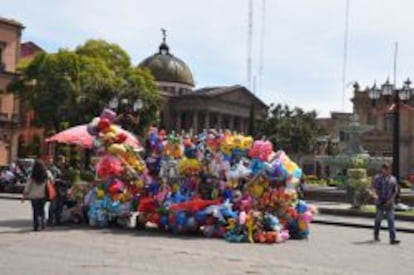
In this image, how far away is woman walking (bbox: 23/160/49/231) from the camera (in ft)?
51.1

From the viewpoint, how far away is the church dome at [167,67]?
97.9 m

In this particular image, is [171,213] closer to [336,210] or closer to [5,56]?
[336,210]

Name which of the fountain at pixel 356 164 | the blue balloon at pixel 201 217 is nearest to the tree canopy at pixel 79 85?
the fountain at pixel 356 164

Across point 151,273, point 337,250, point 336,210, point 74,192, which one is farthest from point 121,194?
point 336,210

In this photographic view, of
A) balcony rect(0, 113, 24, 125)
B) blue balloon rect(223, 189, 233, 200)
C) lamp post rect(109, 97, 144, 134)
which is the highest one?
balcony rect(0, 113, 24, 125)

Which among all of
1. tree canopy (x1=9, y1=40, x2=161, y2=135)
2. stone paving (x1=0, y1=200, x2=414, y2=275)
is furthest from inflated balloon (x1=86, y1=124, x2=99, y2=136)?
tree canopy (x1=9, y1=40, x2=161, y2=135)

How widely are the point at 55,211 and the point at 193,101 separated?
77.8 meters

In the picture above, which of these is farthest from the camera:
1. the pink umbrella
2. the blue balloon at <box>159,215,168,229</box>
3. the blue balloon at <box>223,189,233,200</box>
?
the pink umbrella

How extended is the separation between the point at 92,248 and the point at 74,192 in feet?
16.7

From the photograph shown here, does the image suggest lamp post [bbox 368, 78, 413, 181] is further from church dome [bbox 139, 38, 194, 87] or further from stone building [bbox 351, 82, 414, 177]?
church dome [bbox 139, 38, 194, 87]

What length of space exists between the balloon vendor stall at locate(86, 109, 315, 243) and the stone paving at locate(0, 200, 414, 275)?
1.89ft

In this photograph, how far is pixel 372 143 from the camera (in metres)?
82.8

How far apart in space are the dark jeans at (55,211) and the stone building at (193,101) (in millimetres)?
75356

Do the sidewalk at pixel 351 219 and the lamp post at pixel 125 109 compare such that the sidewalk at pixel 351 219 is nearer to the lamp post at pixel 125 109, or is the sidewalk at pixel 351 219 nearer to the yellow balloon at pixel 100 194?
the lamp post at pixel 125 109
